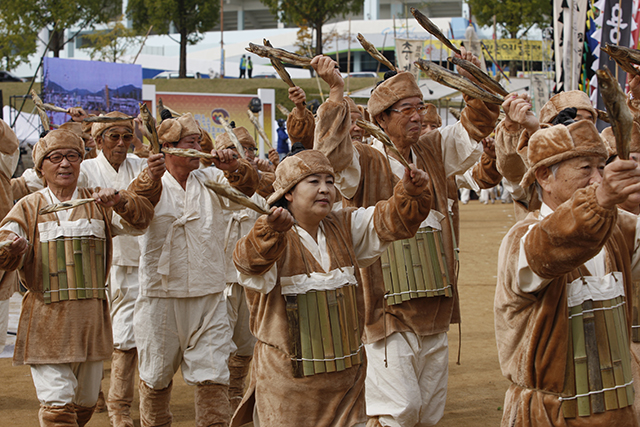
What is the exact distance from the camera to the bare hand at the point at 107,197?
4395 millimetres

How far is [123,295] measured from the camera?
6.15 m

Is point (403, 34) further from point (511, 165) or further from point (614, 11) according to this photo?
point (511, 165)

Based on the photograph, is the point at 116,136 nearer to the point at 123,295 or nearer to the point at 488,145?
the point at 123,295

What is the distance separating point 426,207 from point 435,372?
1599 mm

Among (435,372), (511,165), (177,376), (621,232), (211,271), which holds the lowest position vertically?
(177,376)

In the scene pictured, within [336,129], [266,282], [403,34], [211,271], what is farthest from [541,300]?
[403,34]

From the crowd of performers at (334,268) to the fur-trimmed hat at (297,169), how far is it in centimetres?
1

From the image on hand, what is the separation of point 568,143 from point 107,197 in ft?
9.28

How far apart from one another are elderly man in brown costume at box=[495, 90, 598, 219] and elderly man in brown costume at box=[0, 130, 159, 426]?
2.33 metres

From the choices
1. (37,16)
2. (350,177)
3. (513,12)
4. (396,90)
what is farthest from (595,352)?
(37,16)

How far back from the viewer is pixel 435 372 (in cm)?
454

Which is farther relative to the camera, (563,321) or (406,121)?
(406,121)

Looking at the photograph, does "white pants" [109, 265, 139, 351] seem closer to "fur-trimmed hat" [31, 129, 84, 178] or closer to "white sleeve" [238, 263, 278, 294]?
"fur-trimmed hat" [31, 129, 84, 178]

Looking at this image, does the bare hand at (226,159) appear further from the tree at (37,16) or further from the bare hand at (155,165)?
the tree at (37,16)
